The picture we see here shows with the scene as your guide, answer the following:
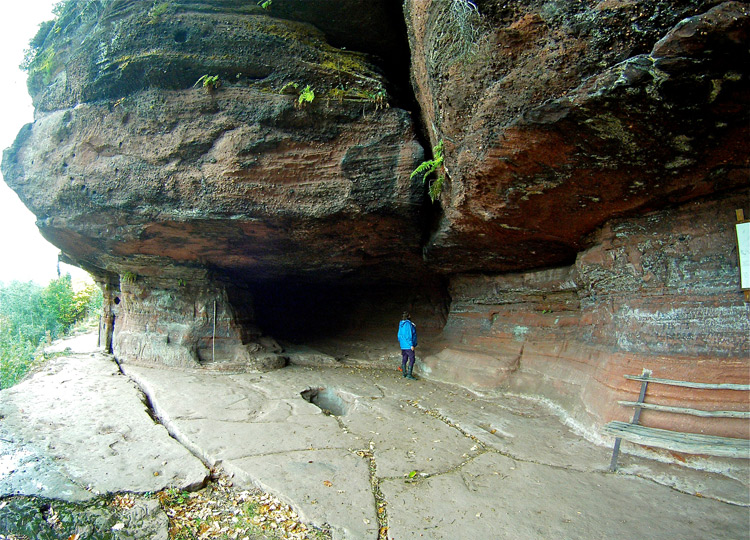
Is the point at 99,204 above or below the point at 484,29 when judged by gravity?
below

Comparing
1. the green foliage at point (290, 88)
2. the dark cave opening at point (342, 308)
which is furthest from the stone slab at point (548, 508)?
the dark cave opening at point (342, 308)

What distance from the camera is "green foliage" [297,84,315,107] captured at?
610 centimetres

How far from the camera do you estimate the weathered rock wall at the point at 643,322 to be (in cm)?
386

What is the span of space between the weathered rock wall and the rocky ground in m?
0.55

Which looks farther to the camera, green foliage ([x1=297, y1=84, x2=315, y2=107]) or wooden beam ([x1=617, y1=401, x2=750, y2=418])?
green foliage ([x1=297, y1=84, x2=315, y2=107])

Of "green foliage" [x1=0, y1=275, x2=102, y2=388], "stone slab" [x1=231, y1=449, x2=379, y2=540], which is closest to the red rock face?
"stone slab" [x1=231, y1=449, x2=379, y2=540]

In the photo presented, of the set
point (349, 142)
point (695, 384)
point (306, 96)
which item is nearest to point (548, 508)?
point (695, 384)

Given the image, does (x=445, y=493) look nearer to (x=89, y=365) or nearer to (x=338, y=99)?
(x=338, y=99)

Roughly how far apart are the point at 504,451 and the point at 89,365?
8.10 meters

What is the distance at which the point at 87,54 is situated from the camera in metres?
7.07

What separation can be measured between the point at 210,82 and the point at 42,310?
24406mm

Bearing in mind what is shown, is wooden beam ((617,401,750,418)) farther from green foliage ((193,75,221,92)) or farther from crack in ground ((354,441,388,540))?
green foliage ((193,75,221,92))

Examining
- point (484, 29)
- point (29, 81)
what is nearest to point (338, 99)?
point (484, 29)

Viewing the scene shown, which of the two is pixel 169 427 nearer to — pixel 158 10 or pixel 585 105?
pixel 585 105
